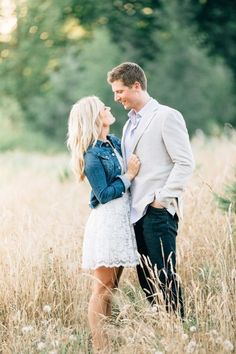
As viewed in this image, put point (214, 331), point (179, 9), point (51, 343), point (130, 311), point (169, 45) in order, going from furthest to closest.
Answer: point (179, 9), point (169, 45), point (130, 311), point (51, 343), point (214, 331)

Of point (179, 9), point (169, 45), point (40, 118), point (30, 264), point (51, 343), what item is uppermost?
point (179, 9)

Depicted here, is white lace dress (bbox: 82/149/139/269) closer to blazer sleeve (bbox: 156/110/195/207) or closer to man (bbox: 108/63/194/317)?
man (bbox: 108/63/194/317)

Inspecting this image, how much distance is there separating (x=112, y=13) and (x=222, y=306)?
32.9 m

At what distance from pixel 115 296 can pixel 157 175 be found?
2.86 ft

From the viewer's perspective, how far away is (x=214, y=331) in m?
4.20

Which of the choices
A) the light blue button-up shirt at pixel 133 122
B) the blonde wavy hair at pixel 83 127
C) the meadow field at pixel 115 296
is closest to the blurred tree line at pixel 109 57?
the meadow field at pixel 115 296

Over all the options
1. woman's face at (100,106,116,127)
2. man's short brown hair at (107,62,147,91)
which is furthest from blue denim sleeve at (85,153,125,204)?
man's short brown hair at (107,62,147,91)

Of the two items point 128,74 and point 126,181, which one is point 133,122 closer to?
point 128,74

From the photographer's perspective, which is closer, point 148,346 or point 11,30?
point 148,346

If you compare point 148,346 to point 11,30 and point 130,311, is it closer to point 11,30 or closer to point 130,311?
point 130,311

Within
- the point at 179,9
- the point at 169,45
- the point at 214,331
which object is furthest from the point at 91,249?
the point at 179,9

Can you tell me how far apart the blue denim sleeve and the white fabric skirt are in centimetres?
12

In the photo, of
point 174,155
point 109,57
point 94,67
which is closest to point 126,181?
point 174,155

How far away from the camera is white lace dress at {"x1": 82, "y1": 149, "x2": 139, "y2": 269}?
15.6 ft
